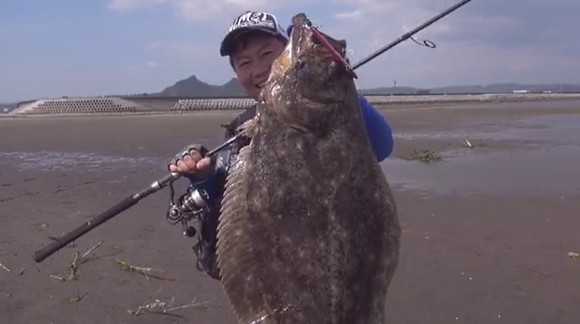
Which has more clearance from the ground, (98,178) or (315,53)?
(315,53)

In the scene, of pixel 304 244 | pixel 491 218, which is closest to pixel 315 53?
pixel 304 244

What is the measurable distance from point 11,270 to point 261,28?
17.9ft

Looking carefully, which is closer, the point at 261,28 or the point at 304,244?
the point at 304,244

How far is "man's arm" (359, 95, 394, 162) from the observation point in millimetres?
3889

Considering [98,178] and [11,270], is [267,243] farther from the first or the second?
[98,178]

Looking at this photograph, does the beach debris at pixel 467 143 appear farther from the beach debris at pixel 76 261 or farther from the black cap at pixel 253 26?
the black cap at pixel 253 26

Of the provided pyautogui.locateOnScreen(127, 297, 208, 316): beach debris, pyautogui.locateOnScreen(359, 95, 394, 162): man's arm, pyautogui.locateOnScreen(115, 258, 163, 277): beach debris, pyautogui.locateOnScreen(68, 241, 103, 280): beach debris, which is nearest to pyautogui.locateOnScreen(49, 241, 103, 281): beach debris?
pyautogui.locateOnScreen(68, 241, 103, 280): beach debris

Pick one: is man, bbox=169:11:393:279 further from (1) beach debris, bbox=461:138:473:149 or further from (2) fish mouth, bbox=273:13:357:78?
(1) beach debris, bbox=461:138:473:149

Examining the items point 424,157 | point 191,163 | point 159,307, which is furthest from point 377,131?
point 424,157

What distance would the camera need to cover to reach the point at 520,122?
3173cm

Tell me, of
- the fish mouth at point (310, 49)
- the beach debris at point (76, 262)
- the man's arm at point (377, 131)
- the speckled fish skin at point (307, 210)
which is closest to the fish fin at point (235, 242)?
the speckled fish skin at point (307, 210)

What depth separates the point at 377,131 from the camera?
12.9ft

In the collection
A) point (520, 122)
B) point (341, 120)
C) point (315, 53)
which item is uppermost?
point (315, 53)

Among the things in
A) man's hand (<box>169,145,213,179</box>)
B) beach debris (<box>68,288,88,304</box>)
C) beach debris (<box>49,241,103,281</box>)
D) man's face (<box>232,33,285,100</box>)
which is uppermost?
man's face (<box>232,33,285,100</box>)
